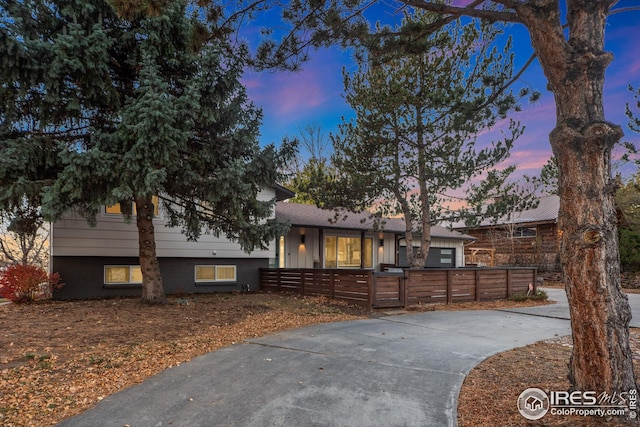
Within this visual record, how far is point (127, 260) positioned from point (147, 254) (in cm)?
303

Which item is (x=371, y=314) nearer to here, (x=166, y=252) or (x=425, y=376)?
(x=425, y=376)

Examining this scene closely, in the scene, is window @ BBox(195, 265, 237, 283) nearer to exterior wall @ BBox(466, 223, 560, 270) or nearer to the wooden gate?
the wooden gate

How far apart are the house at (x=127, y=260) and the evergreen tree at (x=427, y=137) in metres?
3.97

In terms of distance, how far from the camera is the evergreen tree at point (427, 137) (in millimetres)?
10664

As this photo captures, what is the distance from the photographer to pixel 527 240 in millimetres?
24094

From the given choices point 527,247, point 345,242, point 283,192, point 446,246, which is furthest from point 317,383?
point 527,247

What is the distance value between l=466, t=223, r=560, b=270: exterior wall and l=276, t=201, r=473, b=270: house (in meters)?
3.60

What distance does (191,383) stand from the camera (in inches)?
166

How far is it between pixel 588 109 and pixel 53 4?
9005mm

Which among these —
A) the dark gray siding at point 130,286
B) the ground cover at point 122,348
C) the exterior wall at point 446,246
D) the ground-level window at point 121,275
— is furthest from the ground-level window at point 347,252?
the ground-level window at point 121,275

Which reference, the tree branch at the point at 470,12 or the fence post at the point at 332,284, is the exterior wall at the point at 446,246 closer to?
the fence post at the point at 332,284

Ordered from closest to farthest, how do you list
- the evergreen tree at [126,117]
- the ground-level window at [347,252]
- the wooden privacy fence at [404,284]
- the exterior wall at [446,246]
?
the evergreen tree at [126,117] → the wooden privacy fence at [404,284] → the ground-level window at [347,252] → the exterior wall at [446,246]

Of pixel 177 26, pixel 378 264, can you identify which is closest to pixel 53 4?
pixel 177 26

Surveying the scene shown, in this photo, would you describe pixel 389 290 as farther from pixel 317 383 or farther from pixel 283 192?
pixel 317 383
